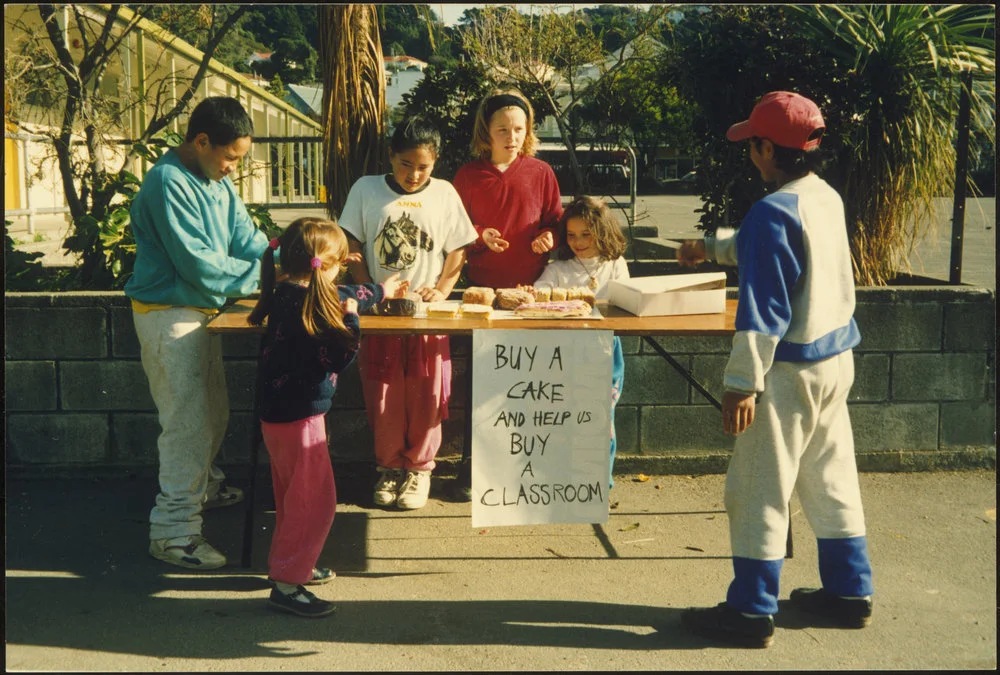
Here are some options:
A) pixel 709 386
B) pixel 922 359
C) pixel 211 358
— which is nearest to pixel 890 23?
pixel 922 359

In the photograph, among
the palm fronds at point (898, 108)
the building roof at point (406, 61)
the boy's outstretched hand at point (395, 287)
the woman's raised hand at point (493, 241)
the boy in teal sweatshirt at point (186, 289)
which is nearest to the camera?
the boy in teal sweatshirt at point (186, 289)

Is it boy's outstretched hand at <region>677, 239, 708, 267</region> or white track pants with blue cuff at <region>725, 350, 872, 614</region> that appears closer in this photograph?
white track pants with blue cuff at <region>725, 350, 872, 614</region>

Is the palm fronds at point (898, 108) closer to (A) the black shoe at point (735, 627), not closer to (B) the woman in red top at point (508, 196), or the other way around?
(B) the woman in red top at point (508, 196)

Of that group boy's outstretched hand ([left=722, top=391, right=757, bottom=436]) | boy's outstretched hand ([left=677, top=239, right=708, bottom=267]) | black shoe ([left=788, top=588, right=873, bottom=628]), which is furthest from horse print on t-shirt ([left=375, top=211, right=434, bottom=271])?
black shoe ([left=788, top=588, right=873, bottom=628])

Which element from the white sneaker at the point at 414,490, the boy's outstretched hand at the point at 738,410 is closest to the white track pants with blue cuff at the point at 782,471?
the boy's outstretched hand at the point at 738,410

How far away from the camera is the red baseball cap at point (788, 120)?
11.4 feet

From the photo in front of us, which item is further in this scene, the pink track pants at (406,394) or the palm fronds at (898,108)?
the palm fronds at (898,108)

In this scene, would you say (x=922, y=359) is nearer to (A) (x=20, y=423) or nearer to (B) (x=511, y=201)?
(B) (x=511, y=201)

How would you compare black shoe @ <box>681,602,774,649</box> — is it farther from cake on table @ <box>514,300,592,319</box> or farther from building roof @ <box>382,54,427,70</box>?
building roof @ <box>382,54,427,70</box>

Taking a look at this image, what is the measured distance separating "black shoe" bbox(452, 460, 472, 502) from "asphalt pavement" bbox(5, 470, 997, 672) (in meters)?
0.09

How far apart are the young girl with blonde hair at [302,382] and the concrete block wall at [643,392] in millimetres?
1492

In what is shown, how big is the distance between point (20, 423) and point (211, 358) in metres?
1.41

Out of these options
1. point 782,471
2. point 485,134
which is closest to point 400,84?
point 485,134

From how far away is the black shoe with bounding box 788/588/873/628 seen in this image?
12.1 feet
